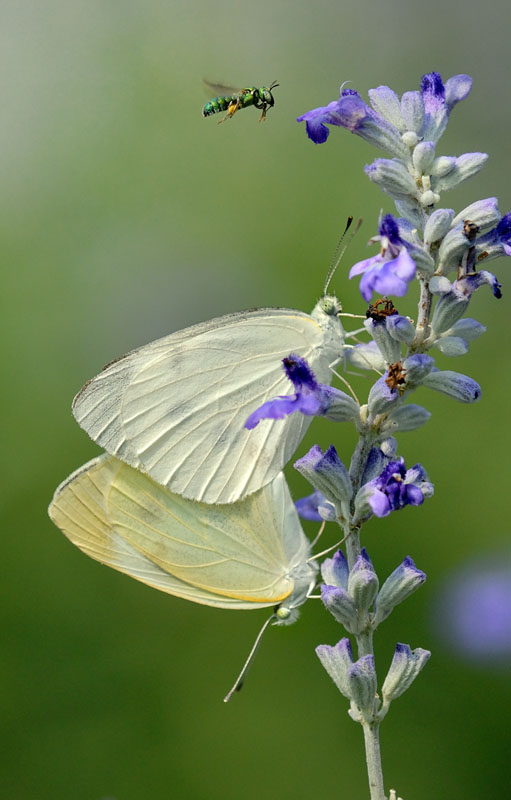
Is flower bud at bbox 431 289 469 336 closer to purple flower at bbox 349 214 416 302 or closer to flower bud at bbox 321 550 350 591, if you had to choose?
purple flower at bbox 349 214 416 302

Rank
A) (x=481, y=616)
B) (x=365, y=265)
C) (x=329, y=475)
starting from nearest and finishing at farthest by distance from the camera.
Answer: (x=365, y=265), (x=329, y=475), (x=481, y=616)

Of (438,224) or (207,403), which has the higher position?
(438,224)

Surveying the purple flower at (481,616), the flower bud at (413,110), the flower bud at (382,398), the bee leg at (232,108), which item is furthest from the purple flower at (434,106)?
the purple flower at (481,616)

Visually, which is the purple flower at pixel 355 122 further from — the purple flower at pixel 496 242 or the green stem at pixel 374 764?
the green stem at pixel 374 764

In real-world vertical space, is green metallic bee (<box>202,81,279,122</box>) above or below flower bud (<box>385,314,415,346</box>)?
above

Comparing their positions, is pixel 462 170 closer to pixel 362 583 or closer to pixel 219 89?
pixel 362 583

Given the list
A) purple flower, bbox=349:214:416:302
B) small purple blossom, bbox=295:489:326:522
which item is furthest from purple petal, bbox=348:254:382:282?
small purple blossom, bbox=295:489:326:522

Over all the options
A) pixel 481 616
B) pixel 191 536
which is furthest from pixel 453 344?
pixel 481 616

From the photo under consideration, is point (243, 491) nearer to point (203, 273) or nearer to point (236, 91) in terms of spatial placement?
point (236, 91)

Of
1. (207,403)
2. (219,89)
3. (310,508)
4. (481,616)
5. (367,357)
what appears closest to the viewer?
(367,357)
